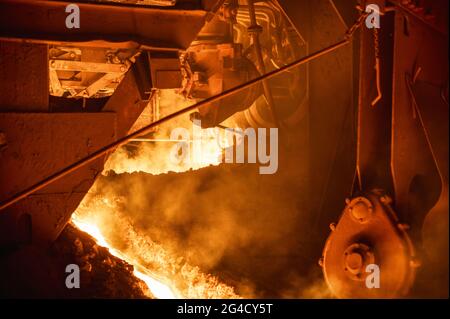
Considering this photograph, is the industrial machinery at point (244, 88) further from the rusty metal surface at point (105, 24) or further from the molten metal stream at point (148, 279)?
the molten metal stream at point (148, 279)

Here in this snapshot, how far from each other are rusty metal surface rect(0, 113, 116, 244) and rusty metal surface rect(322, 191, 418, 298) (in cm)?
206

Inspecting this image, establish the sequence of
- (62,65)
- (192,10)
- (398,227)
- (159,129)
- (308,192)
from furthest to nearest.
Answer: (159,129), (62,65), (308,192), (192,10), (398,227)

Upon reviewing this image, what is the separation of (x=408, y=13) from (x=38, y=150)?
3.06m

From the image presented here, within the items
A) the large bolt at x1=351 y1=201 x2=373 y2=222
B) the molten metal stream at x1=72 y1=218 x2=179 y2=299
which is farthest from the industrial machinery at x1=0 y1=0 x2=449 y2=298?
the molten metal stream at x1=72 y1=218 x2=179 y2=299

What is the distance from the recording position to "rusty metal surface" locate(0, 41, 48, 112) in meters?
3.78

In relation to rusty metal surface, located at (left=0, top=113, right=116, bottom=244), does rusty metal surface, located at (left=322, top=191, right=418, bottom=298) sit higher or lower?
lower

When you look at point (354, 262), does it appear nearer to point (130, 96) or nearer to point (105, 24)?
point (130, 96)

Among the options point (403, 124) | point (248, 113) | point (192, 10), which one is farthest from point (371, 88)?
point (248, 113)

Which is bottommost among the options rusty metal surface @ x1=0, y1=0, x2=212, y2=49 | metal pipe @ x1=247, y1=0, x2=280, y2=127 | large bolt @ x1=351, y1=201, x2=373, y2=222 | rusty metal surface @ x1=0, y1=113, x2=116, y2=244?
large bolt @ x1=351, y1=201, x2=373, y2=222

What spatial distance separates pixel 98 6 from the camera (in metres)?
3.94

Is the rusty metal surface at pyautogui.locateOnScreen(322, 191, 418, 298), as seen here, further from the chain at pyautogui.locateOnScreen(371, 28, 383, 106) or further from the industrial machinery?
the chain at pyautogui.locateOnScreen(371, 28, 383, 106)

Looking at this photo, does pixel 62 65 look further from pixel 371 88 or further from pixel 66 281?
pixel 371 88

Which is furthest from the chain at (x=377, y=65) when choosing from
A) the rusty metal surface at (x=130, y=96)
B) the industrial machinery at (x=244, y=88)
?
the rusty metal surface at (x=130, y=96)
